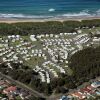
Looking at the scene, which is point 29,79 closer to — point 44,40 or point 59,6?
point 44,40

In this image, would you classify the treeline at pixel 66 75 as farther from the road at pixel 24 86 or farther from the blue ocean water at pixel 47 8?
the blue ocean water at pixel 47 8

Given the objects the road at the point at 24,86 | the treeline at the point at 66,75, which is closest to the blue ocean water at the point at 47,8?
the treeline at the point at 66,75

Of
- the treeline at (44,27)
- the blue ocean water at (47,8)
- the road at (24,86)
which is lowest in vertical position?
the road at (24,86)

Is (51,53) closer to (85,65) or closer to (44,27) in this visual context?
(85,65)

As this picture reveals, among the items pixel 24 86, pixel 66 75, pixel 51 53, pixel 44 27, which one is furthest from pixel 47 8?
pixel 24 86

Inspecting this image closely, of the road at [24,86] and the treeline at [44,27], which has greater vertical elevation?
the treeline at [44,27]

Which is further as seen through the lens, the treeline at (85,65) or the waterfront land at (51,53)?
the treeline at (85,65)

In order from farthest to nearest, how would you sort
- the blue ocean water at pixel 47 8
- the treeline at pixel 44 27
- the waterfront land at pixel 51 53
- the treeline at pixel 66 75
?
1. the blue ocean water at pixel 47 8
2. the treeline at pixel 44 27
3. the waterfront land at pixel 51 53
4. the treeline at pixel 66 75
